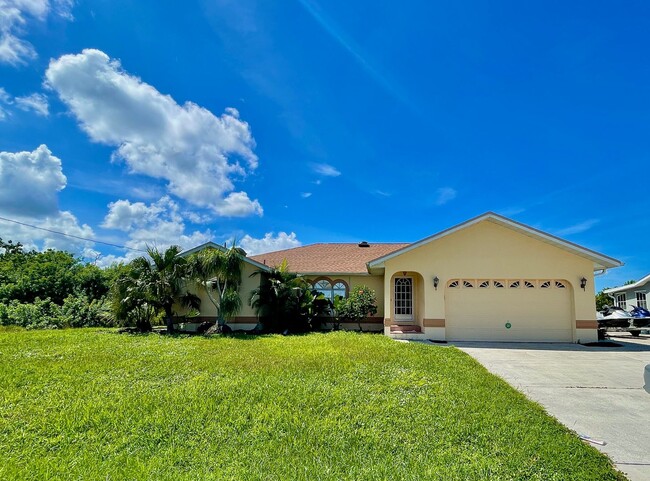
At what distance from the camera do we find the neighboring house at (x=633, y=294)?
86.4 ft

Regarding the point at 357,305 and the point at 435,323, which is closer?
the point at 435,323

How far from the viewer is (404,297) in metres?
17.5

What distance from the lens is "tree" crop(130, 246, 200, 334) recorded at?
15328 mm

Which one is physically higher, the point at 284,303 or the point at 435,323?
the point at 284,303

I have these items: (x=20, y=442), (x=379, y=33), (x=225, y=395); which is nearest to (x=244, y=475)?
(x=225, y=395)

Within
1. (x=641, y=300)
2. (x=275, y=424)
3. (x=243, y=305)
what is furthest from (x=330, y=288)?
(x=641, y=300)

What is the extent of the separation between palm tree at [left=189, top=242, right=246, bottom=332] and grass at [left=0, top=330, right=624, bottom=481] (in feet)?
21.5

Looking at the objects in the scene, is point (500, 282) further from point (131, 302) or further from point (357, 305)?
point (131, 302)

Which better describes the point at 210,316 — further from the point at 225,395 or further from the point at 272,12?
the point at 272,12

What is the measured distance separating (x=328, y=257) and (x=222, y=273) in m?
7.46

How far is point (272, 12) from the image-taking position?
10.9 meters

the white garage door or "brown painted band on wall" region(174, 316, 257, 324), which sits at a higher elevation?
the white garage door

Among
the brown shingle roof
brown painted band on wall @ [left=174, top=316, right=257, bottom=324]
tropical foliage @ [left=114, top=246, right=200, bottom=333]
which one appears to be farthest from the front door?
tropical foliage @ [left=114, top=246, right=200, bottom=333]

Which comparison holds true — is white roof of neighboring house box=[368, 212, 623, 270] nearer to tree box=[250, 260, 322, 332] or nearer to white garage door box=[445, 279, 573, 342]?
white garage door box=[445, 279, 573, 342]
